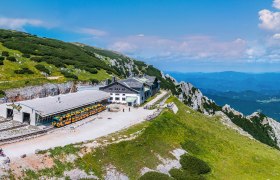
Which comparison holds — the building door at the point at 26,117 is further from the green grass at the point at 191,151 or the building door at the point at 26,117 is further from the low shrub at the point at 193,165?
the low shrub at the point at 193,165

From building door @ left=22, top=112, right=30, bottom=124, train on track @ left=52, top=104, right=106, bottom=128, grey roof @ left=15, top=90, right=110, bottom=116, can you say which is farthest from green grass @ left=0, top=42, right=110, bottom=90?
building door @ left=22, top=112, right=30, bottom=124

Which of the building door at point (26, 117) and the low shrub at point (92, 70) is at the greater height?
the low shrub at point (92, 70)

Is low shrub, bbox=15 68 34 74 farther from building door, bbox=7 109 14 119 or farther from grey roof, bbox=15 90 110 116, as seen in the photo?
building door, bbox=7 109 14 119

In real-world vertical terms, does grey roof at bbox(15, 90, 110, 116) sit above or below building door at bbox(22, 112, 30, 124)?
above

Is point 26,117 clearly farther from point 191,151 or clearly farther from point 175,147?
point 191,151

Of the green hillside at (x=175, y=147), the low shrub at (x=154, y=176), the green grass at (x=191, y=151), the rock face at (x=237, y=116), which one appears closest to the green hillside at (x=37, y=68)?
the green hillside at (x=175, y=147)

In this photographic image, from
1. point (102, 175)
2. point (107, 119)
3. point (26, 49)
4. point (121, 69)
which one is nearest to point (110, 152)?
point (102, 175)

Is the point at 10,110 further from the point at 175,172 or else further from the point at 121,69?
the point at 121,69
